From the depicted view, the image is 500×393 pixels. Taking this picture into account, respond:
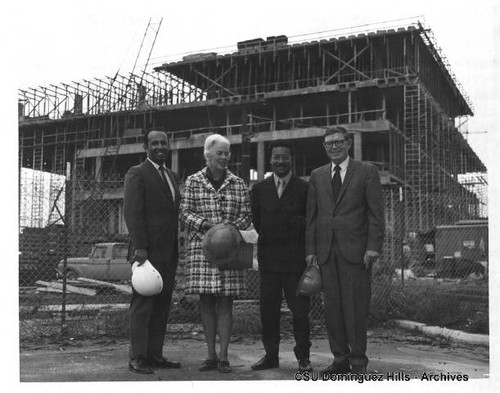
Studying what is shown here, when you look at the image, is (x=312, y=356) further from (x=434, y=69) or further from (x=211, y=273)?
(x=434, y=69)

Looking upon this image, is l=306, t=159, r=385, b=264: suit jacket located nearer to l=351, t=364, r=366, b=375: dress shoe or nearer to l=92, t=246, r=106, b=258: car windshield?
l=351, t=364, r=366, b=375: dress shoe

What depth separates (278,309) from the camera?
228 inches

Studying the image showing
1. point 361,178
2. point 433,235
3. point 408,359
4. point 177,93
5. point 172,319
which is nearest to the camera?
point 361,178

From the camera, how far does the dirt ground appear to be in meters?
5.45

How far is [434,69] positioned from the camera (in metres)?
21.6

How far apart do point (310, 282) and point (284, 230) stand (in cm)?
57

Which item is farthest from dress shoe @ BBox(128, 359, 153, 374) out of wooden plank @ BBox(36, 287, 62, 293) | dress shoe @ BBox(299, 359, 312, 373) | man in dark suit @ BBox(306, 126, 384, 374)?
wooden plank @ BBox(36, 287, 62, 293)

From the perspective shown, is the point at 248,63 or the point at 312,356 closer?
the point at 312,356

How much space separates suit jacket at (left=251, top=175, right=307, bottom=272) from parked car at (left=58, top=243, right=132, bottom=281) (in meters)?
11.9

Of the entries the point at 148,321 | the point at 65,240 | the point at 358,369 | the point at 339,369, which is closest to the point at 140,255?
the point at 148,321

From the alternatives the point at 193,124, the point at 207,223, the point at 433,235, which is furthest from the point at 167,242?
the point at 193,124

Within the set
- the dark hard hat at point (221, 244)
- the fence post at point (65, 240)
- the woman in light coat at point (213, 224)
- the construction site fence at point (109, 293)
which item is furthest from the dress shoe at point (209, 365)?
the fence post at point (65, 240)

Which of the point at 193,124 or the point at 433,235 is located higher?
the point at 193,124

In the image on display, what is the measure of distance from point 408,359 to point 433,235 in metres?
11.0
